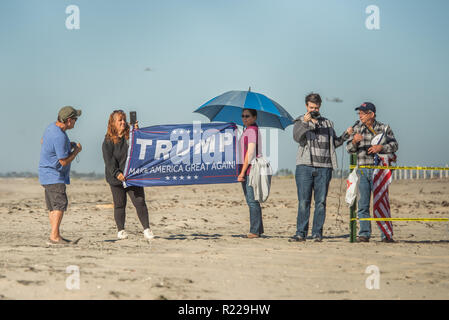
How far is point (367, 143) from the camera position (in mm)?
8359

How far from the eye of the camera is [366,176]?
834cm

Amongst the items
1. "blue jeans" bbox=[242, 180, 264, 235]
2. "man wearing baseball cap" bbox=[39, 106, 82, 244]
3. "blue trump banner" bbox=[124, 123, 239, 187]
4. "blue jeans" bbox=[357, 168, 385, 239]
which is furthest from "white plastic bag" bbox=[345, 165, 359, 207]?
"man wearing baseball cap" bbox=[39, 106, 82, 244]

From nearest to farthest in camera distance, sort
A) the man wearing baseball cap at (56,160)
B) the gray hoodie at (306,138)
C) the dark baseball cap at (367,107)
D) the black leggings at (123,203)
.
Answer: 1. the man wearing baseball cap at (56,160)
2. the gray hoodie at (306,138)
3. the dark baseball cap at (367,107)
4. the black leggings at (123,203)

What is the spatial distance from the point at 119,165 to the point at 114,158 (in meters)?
0.13

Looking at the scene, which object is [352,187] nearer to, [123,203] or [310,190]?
[310,190]

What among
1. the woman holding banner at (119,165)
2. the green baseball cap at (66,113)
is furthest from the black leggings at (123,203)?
the green baseball cap at (66,113)

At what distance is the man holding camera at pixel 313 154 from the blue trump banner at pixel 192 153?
4.21 feet

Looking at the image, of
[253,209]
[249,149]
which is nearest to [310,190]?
[253,209]

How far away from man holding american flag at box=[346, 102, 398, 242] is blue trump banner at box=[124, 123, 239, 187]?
1888 millimetres

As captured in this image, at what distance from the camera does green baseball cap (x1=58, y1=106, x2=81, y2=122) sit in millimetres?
7742

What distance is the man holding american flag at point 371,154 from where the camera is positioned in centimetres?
832

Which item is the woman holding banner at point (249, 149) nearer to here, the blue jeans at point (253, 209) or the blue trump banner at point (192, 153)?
the blue jeans at point (253, 209)

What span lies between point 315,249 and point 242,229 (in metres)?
3.55
